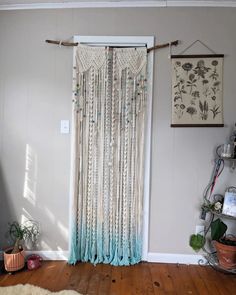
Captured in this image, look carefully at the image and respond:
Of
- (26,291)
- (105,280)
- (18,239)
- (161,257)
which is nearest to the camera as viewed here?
(26,291)

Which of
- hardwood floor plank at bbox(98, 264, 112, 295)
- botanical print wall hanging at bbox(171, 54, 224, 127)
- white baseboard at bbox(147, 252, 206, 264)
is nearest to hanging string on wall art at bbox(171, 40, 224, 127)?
botanical print wall hanging at bbox(171, 54, 224, 127)

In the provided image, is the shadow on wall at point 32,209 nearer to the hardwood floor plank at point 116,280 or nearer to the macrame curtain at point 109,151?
the macrame curtain at point 109,151

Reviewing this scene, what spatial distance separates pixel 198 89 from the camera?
6.85ft

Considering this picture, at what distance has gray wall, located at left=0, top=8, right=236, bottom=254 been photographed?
6.89 feet

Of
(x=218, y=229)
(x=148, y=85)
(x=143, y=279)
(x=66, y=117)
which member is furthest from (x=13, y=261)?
(x=148, y=85)

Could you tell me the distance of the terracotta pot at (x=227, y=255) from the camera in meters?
1.95

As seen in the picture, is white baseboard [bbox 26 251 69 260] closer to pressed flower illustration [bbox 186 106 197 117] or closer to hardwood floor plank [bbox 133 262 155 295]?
hardwood floor plank [bbox 133 262 155 295]

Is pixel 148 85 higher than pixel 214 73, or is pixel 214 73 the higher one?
pixel 214 73

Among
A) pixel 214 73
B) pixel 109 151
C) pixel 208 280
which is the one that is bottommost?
pixel 208 280

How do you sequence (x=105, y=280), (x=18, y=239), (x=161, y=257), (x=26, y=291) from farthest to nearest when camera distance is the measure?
(x=161, y=257) → (x=18, y=239) → (x=105, y=280) → (x=26, y=291)

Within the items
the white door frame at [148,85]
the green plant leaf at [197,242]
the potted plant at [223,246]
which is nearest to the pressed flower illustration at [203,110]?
the white door frame at [148,85]

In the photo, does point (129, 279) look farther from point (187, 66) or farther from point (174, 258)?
point (187, 66)

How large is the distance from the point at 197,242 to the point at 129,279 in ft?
2.29

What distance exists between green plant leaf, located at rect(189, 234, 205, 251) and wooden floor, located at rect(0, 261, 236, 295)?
0.62ft
